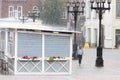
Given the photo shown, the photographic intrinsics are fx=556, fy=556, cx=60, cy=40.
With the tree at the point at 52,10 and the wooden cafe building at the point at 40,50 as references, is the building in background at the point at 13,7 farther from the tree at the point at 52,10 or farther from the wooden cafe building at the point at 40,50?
the wooden cafe building at the point at 40,50

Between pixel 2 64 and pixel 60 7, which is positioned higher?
pixel 60 7

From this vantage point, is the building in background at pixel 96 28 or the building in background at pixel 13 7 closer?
→ the building in background at pixel 96 28

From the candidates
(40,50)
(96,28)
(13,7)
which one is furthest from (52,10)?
(40,50)

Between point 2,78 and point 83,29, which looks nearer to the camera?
point 2,78

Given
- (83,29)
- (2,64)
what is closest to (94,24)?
(83,29)

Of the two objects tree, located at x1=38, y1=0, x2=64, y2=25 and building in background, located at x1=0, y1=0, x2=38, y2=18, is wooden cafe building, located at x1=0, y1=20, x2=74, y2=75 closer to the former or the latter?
tree, located at x1=38, y1=0, x2=64, y2=25

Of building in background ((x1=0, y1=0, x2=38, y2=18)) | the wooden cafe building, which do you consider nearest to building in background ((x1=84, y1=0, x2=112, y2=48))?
Answer: building in background ((x1=0, y1=0, x2=38, y2=18))

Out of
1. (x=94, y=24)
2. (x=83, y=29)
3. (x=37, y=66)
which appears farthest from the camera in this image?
(x=83, y=29)

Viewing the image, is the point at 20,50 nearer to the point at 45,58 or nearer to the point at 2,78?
the point at 45,58

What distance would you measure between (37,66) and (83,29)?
69696mm

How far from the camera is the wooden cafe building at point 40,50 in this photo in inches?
1174

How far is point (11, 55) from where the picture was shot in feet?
102

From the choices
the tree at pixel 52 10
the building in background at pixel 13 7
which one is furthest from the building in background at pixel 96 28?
the building in background at pixel 13 7

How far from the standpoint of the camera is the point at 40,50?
30094 mm
